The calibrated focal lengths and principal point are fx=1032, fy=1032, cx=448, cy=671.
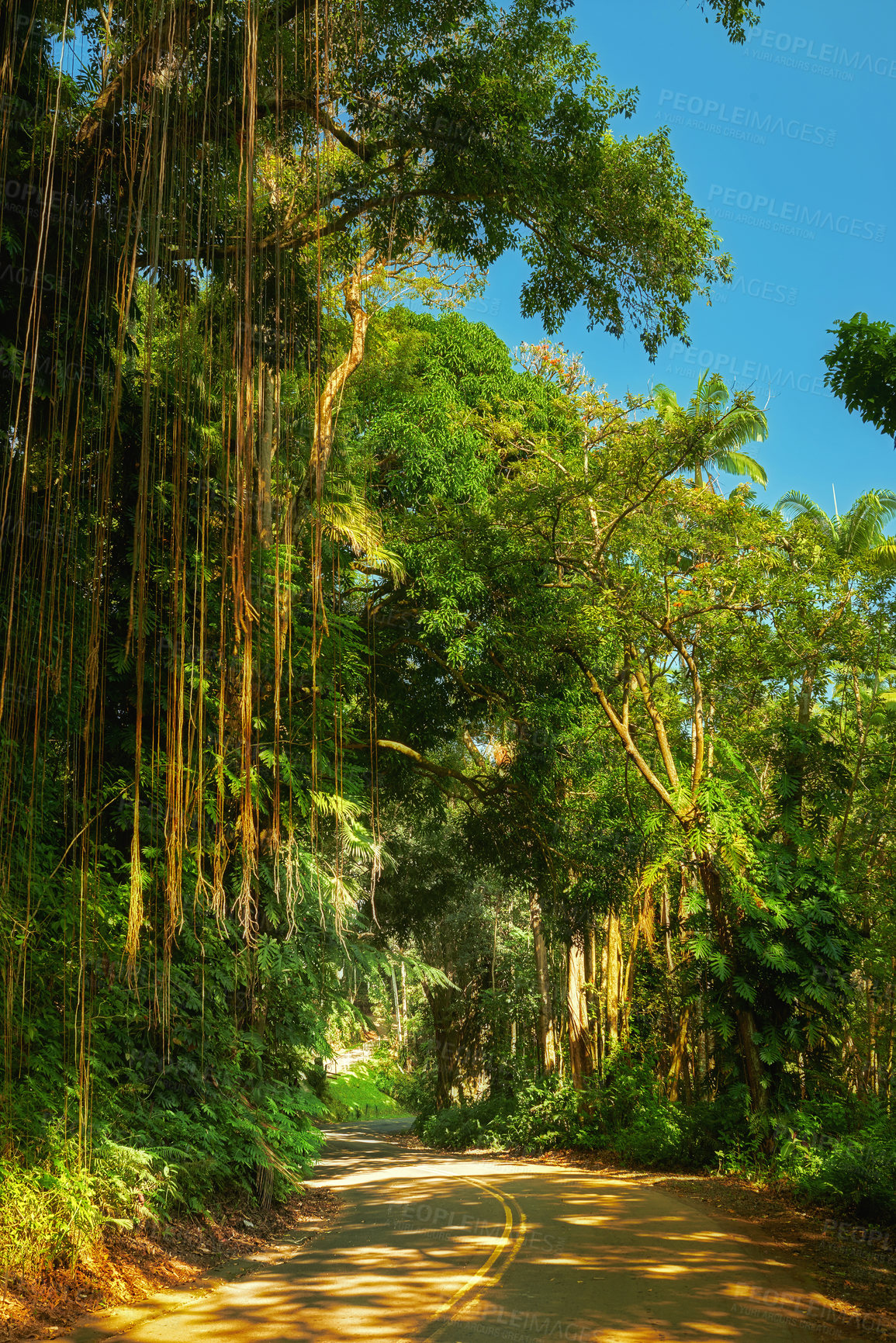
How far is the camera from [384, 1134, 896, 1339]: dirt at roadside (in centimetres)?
623

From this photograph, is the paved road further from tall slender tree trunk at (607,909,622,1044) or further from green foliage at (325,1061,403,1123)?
green foliage at (325,1061,403,1123)

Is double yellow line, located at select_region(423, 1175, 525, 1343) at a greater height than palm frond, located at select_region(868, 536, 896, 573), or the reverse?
palm frond, located at select_region(868, 536, 896, 573)

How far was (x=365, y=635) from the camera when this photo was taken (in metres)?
14.4

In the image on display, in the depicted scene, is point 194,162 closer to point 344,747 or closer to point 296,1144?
point 344,747

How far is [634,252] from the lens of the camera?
30.3ft

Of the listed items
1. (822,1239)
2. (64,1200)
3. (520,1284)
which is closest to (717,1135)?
(822,1239)

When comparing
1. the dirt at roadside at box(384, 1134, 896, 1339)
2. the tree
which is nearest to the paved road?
the dirt at roadside at box(384, 1134, 896, 1339)

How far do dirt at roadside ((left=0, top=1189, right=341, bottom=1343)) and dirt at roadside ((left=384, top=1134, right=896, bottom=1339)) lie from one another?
411 cm

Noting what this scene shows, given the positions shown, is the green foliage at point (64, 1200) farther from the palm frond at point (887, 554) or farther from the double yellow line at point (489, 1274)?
the palm frond at point (887, 554)

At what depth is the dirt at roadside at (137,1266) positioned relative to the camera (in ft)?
17.9

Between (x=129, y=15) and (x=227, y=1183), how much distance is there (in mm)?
8915

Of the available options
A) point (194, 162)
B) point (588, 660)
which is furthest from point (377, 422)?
point (194, 162)

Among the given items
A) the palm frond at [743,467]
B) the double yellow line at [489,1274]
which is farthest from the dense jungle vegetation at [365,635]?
the palm frond at [743,467]

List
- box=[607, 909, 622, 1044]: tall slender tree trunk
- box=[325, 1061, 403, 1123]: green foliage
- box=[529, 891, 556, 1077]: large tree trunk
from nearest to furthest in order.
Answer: box=[607, 909, 622, 1044]: tall slender tree trunk → box=[529, 891, 556, 1077]: large tree trunk → box=[325, 1061, 403, 1123]: green foliage
